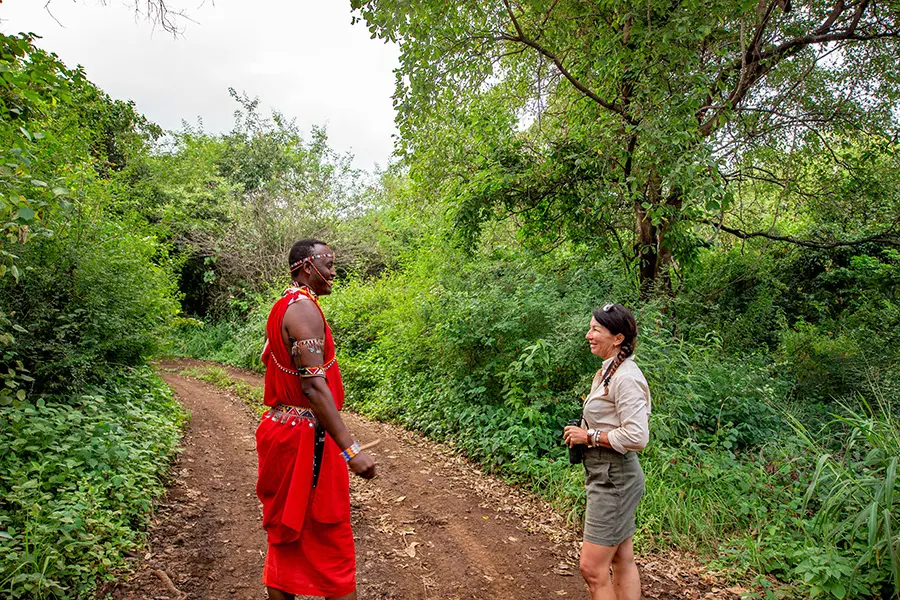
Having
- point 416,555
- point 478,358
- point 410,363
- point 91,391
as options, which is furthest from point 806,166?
point 91,391

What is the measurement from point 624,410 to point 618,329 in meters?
0.42

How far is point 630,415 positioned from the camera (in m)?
2.61

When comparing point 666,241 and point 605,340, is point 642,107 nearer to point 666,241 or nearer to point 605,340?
point 666,241

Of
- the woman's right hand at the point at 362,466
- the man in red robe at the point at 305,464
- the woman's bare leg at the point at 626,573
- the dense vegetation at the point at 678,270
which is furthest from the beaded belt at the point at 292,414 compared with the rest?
the dense vegetation at the point at 678,270

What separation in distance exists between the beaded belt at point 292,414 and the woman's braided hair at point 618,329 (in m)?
1.54

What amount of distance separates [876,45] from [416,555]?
34.2 ft

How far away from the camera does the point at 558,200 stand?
862 centimetres

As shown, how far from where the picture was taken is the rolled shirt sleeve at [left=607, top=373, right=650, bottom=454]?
257cm

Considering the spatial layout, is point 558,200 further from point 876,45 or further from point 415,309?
point 876,45

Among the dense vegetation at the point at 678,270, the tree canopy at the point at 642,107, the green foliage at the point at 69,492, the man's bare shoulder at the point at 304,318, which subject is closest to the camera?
the man's bare shoulder at the point at 304,318

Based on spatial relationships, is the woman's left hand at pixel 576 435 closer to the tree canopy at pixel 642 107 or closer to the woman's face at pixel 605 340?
the woman's face at pixel 605 340

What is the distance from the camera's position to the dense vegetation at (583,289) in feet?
12.3

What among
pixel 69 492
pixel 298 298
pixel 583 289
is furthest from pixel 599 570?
pixel 583 289

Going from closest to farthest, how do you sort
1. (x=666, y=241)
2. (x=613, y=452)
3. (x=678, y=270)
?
(x=613, y=452) < (x=666, y=241) < (x=678, y=270)
